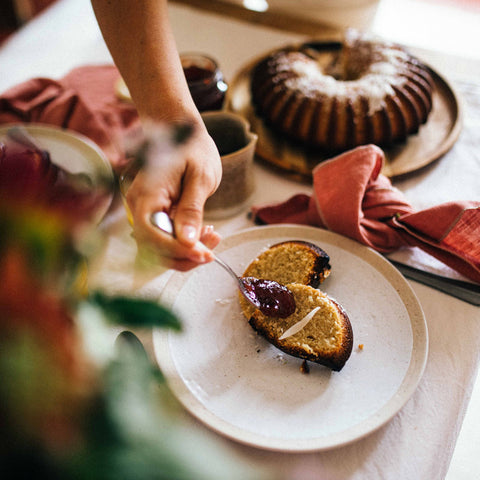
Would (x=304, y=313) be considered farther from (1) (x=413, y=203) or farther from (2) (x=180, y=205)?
(1) (x=413, y=203)

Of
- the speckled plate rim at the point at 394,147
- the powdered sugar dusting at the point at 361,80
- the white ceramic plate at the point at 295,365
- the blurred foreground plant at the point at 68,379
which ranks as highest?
the blurred foreground plant at the point at 68,379

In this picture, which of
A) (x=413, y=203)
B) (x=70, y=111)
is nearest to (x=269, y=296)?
(x=413, y=203)

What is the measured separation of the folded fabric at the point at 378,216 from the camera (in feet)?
2.49

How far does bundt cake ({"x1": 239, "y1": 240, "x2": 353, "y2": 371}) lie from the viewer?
630 mm

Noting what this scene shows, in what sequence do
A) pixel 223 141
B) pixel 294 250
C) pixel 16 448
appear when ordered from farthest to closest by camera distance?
1. pixel 223 141
2. pixel 294 250
3. pixel 16 448

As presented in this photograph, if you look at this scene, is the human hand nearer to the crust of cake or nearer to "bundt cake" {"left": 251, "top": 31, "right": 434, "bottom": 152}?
the crust of cake

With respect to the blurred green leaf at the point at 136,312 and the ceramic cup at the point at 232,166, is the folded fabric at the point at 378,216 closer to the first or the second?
the ceramic cup at the point at 232,166

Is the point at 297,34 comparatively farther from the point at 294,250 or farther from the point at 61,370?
the point at 61,370

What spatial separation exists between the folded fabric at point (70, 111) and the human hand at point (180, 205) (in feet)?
1.19

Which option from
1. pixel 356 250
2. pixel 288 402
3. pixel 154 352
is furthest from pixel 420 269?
pixel 154 352

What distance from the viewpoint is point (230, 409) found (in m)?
0.60

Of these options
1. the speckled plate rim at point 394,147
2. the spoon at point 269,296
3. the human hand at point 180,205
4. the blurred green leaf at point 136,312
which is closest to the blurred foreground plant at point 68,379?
the blurred green leaf at point 136,312

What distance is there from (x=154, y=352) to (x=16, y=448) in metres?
0.47

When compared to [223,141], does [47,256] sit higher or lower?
higher
